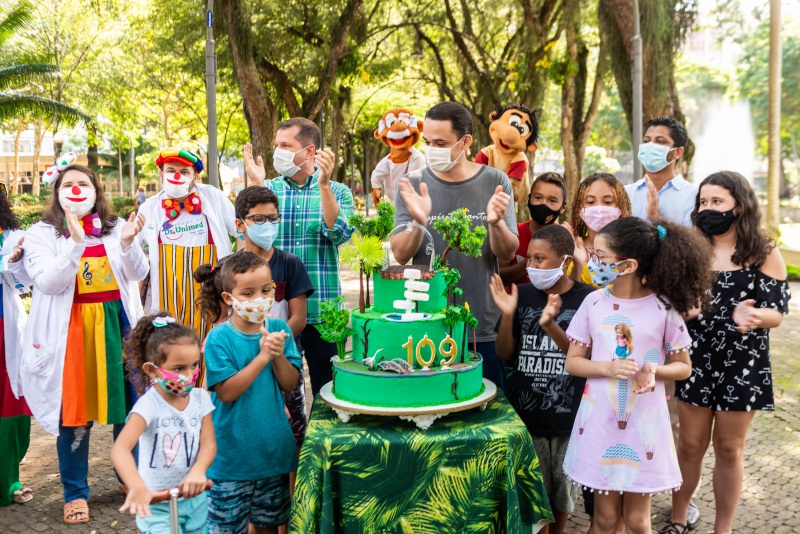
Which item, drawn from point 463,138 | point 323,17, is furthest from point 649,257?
point 323,17

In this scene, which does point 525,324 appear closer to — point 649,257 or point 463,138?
point 649,257

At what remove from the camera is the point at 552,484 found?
4.02 m

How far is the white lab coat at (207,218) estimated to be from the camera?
4789 mm

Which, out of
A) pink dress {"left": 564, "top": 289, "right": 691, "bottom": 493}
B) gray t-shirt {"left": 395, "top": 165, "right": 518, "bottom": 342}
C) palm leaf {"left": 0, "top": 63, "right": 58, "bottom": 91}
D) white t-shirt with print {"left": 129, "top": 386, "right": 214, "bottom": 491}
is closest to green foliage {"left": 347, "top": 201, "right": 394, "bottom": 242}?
gray t-shirt {"left": 395, "top": 165, "right": 518, "bottom": 342}

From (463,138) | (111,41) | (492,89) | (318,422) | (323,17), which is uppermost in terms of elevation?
(111,41)

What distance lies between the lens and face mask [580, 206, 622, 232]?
4.32 meters

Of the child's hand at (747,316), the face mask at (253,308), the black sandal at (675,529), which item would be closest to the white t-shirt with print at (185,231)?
the face mask at (253,308)

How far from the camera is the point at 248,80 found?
13.6 meters

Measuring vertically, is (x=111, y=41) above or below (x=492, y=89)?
above

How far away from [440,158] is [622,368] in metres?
1.58

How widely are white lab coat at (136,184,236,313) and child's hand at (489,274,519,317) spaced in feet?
6.21

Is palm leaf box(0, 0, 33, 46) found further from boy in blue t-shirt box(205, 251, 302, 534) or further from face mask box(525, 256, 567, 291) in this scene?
face mask box(525, 256, 567, 291)

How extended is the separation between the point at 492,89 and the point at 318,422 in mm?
18880

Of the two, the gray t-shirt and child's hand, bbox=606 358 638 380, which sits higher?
the gray t-shirt
